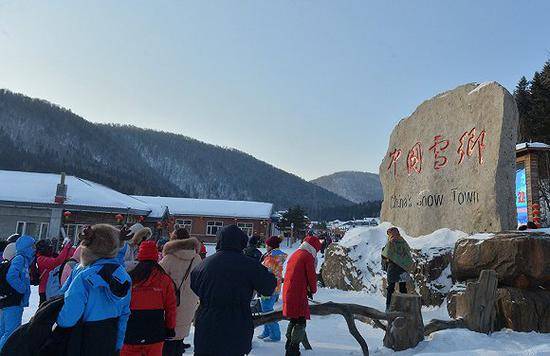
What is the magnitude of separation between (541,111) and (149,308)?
2450 cm

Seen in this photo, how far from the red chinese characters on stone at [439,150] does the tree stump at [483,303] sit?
4477mm

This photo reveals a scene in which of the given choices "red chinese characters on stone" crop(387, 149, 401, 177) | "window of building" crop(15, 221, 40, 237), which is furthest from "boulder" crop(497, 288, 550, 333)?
"window of building" crop(15, 221, 40, 237)

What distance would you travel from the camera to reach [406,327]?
5.26 m

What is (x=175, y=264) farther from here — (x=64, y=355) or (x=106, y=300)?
(x=64, y=355)

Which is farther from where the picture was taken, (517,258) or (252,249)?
(252,249)

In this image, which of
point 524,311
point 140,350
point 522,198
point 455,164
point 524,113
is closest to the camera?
point 140,350

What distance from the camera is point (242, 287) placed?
3389mm

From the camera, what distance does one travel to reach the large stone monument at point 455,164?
832 cm

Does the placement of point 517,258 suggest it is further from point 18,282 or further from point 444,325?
point 18,282

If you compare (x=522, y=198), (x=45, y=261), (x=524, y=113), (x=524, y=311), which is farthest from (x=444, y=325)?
(x=524, y=113)

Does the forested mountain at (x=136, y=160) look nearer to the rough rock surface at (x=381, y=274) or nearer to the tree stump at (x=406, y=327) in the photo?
the rough rock surface at (x=381, y=274)

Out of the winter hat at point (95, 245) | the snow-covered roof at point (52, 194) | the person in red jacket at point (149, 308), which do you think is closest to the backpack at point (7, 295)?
the person in red jacket at point (149, 308)

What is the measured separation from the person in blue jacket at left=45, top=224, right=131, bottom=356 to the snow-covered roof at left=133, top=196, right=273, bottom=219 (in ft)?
112

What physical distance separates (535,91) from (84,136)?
96256 mm
